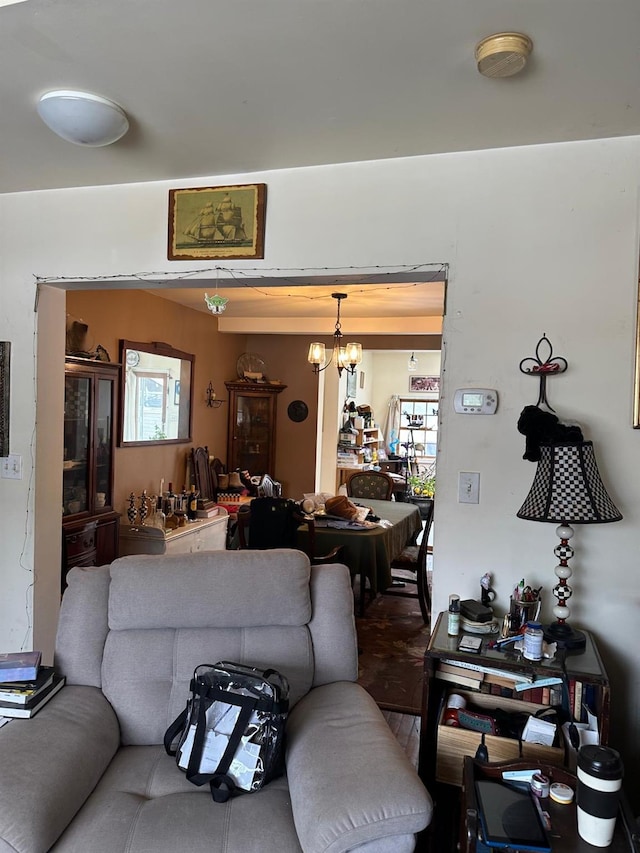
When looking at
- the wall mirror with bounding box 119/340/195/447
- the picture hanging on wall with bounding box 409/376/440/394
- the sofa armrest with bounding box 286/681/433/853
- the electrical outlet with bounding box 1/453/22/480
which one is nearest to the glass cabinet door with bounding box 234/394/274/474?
the wall mirror with bounding box 119/340/195/447

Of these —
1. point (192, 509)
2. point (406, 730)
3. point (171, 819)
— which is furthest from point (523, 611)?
point (192, 509)

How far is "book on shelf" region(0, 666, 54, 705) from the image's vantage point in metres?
1.60

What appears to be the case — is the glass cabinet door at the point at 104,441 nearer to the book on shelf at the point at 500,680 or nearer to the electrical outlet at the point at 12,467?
the electrical outlet at the point at 12,467

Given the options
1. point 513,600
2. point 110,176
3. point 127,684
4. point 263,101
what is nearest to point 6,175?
point 110,176

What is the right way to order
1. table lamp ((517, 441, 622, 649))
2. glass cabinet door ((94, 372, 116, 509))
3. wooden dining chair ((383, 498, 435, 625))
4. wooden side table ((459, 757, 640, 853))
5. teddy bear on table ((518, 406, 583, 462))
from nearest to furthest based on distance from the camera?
1. wooden side table ((459, 757, 640, 853))
2. table lamp ((517, 441, 622, 649))
3. teddy bear on table ((518, 406, 583, 462))
4. glass cabinet door ((94, 372, 116, 509))
5. wooden dining chair ((383, 498, 435, 625))

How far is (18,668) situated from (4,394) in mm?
1537

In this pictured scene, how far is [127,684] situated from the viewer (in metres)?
1.77

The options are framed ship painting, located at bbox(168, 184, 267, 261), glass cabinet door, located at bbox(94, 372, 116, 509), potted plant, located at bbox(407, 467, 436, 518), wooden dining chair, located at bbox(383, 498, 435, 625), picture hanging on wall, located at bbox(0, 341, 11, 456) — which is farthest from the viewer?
potted plant, located at bbox(407, 467, 436, 518)

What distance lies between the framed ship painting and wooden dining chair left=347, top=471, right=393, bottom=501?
3245 millimetres

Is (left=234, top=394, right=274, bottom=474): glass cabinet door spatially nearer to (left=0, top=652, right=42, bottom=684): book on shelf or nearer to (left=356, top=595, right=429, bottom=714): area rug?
(left=356, top=595, right=429, bottom=714): area rug

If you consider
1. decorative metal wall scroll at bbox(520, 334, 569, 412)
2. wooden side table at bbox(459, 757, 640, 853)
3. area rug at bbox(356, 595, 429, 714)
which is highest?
decorative metal wall scroll at bbox(520, 334, 569, 412)

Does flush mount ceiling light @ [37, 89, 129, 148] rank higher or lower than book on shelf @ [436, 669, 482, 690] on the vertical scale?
higher

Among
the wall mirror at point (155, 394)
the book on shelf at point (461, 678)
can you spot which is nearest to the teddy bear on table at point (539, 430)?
the book on shelf at point (461, 678)

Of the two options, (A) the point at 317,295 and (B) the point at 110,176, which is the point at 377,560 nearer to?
(A) the point at 317,295
